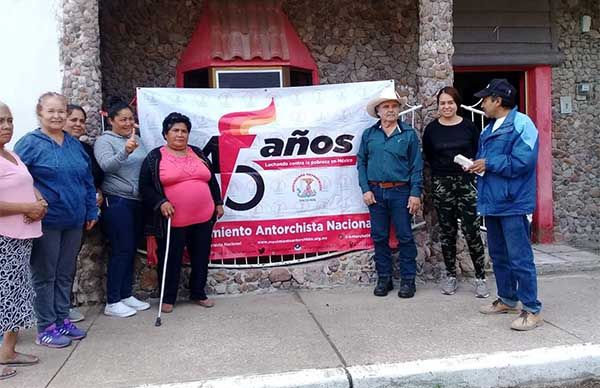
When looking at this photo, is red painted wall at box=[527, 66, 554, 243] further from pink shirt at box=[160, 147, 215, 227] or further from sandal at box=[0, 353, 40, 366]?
sandal at box=[0, 353, 40, 366]

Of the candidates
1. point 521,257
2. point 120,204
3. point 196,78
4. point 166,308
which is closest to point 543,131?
point 521,257

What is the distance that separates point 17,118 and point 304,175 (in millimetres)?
2661

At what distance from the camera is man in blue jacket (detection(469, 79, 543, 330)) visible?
4.50 meters

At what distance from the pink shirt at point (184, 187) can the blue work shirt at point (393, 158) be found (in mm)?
1529

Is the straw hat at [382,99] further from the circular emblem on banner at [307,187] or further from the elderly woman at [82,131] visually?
the elderly woman at [82,131]

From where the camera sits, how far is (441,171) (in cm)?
550

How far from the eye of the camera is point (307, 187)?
5.79 m

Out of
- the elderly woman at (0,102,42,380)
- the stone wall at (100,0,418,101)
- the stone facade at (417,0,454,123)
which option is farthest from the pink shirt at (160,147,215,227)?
the stone facade at (417,0,454,123)

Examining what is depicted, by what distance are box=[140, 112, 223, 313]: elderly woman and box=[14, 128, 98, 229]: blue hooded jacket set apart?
685mm

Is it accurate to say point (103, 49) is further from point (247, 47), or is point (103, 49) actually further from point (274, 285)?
point (274, 285)

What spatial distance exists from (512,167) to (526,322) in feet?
3.97

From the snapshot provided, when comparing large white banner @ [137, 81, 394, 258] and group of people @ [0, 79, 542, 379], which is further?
large white banner @ [137, 81, 394, 258]

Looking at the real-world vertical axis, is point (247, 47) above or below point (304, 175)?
above

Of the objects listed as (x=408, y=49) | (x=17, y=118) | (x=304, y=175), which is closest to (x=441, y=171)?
(x=304, y=175)
